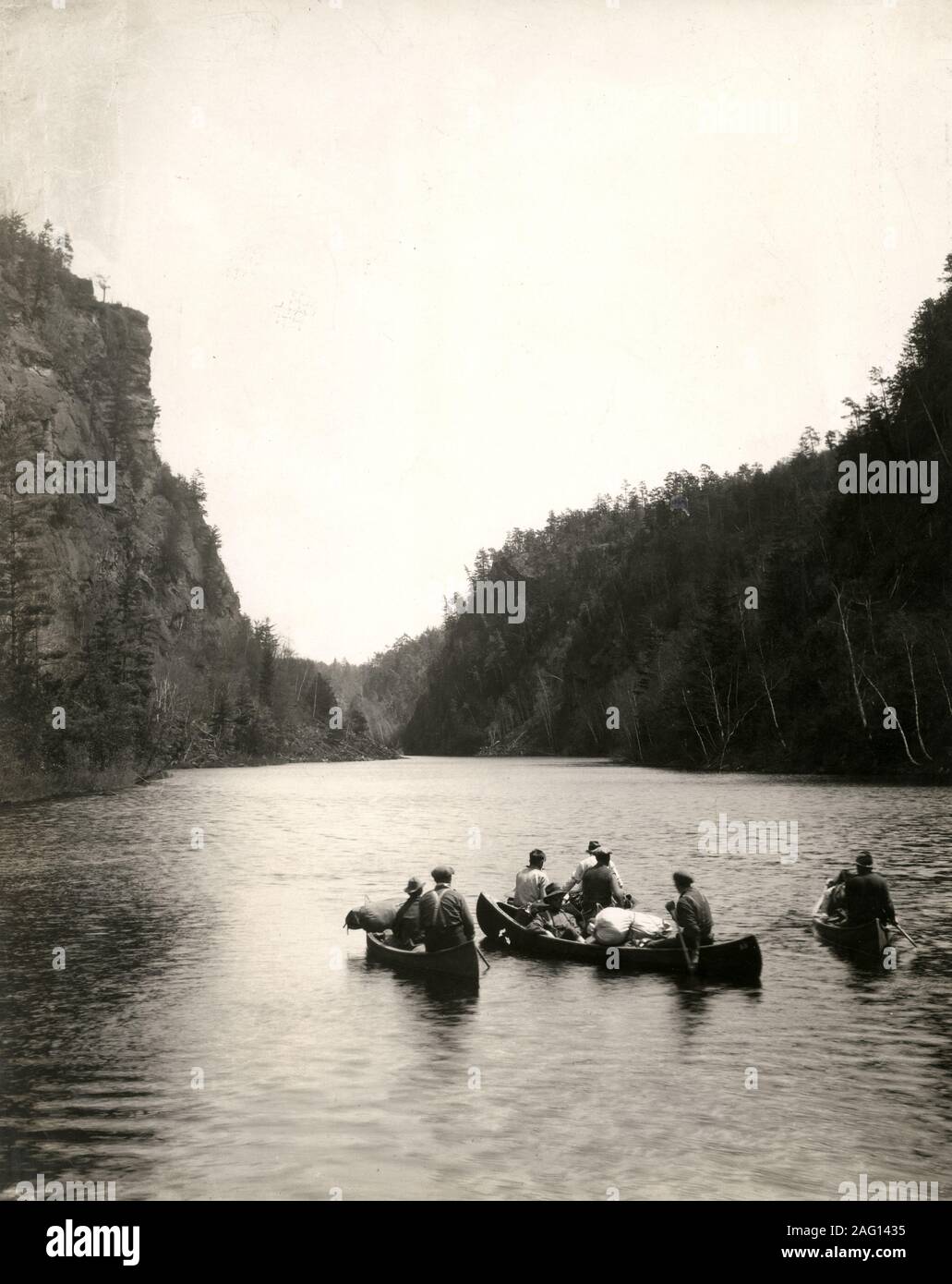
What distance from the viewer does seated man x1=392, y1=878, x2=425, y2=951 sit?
64.7 ft

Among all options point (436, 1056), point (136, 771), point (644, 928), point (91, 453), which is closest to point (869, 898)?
point (644, 928)

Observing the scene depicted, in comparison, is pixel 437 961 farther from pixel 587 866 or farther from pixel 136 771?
pixel 136 771

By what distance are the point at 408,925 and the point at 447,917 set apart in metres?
1.89

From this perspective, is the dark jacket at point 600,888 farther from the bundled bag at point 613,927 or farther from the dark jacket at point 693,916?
the dark jacket at point 693,916

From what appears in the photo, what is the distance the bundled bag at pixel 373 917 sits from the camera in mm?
20797

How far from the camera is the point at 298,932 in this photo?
24484mm

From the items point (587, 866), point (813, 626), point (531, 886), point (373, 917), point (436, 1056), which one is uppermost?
point (813, 626)

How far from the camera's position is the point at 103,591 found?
8981 cm

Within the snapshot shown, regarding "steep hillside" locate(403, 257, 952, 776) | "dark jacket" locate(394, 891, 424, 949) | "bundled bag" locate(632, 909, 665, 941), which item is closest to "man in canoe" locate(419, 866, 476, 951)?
"dark jacket" locate(394, 891, 424, 949)

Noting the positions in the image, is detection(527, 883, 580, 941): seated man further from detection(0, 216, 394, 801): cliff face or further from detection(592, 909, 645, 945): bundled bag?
detection(0, 216, 394, 801): cliff face

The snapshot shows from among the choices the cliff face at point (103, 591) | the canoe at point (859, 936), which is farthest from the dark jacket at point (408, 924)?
the cliff face at point (103, 591)
